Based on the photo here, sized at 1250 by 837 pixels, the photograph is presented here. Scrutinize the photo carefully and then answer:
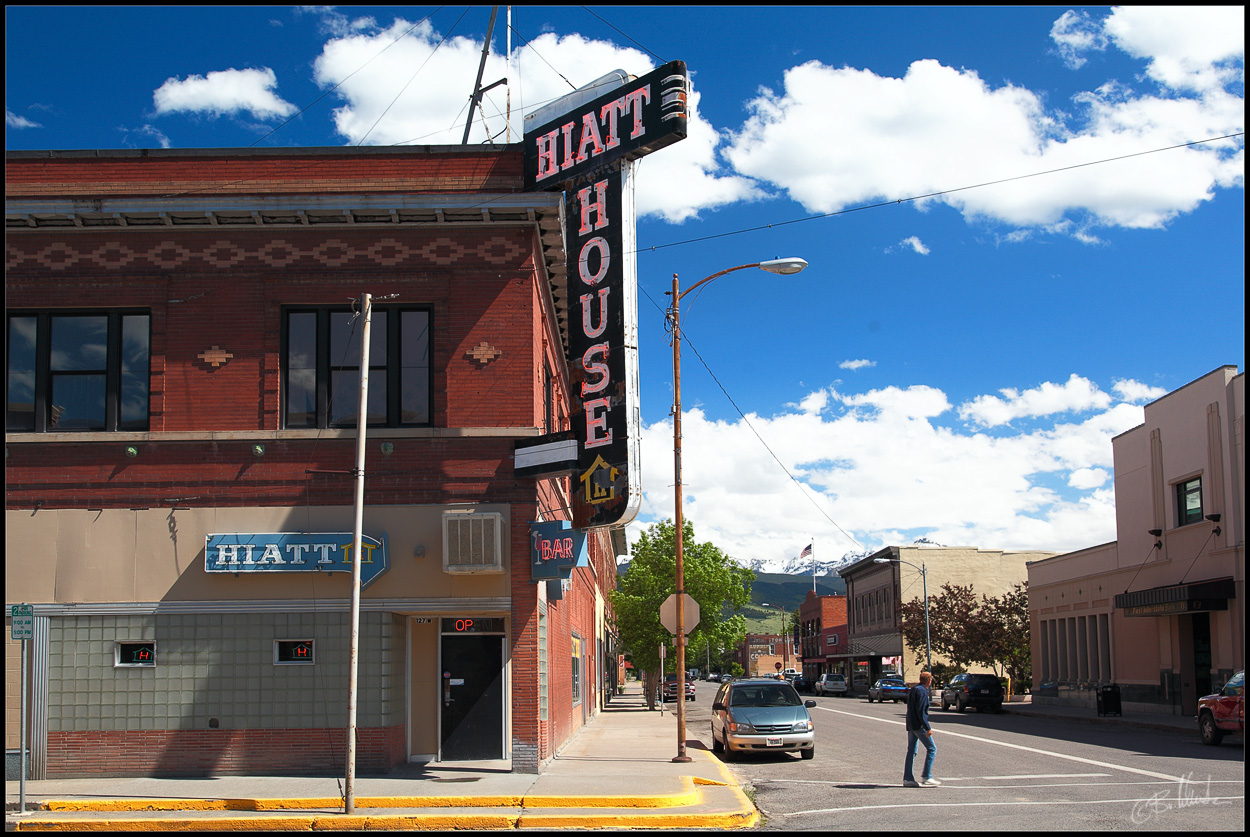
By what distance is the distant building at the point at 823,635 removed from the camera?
338 ft

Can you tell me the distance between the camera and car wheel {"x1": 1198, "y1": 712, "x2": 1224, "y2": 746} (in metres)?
22.3

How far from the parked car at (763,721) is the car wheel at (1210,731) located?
869 cm

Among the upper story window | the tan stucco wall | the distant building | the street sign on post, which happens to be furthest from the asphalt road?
the distant building

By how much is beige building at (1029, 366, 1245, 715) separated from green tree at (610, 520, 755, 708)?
1683cm

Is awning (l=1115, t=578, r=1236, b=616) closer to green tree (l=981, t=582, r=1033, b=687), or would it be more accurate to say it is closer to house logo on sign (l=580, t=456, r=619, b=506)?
green tree (l=981, t=582, r=1033, b=687)

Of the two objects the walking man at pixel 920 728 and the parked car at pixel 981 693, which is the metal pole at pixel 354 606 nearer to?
the walking man at pixel 920 728

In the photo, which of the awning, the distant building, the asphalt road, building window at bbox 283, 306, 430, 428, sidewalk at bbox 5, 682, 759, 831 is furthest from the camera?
the distant building

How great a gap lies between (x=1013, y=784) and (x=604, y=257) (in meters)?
10.4

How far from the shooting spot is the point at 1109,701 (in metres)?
36.9

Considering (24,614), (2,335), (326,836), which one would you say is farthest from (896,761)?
(2,335)

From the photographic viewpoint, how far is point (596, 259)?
1719 cm

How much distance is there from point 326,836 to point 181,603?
6115 mm

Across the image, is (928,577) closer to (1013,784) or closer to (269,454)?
(1013,784)

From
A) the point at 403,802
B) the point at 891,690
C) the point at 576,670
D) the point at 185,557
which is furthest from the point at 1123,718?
the point at 185,557
